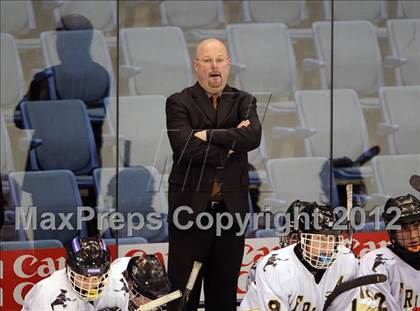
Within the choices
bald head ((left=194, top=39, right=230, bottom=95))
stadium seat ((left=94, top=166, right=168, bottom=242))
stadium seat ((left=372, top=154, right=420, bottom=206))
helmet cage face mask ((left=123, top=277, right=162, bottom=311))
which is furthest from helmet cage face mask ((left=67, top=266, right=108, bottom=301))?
stadium seat ((left=372, top=154, right=420, bottom=206))

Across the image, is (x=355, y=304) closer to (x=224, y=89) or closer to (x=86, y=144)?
(x=224, y=89)

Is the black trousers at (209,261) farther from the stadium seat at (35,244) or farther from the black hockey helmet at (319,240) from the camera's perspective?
the stadium seat at (35,244)

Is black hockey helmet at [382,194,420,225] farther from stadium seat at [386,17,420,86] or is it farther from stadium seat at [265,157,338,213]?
stadium seat at [386,17,420,86]

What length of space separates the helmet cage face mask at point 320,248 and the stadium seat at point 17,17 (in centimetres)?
208

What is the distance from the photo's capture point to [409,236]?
5910 millimetres

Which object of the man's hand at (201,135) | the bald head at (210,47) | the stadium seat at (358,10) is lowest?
the man's hand at (201,135)

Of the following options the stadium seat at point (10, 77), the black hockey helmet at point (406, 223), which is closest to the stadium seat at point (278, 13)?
the stadium seat at point (10, 77)

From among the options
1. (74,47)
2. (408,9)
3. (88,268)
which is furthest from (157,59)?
(88,268)

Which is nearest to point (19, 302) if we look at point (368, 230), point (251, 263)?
point (251, 263)

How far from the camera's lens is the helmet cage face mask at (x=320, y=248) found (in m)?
5.55

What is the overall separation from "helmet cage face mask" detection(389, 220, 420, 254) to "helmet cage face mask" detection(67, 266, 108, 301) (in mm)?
1319

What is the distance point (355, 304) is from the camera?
5.61m

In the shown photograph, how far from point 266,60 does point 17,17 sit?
4.15 feet

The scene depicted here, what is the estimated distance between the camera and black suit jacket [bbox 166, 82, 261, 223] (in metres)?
5.88
